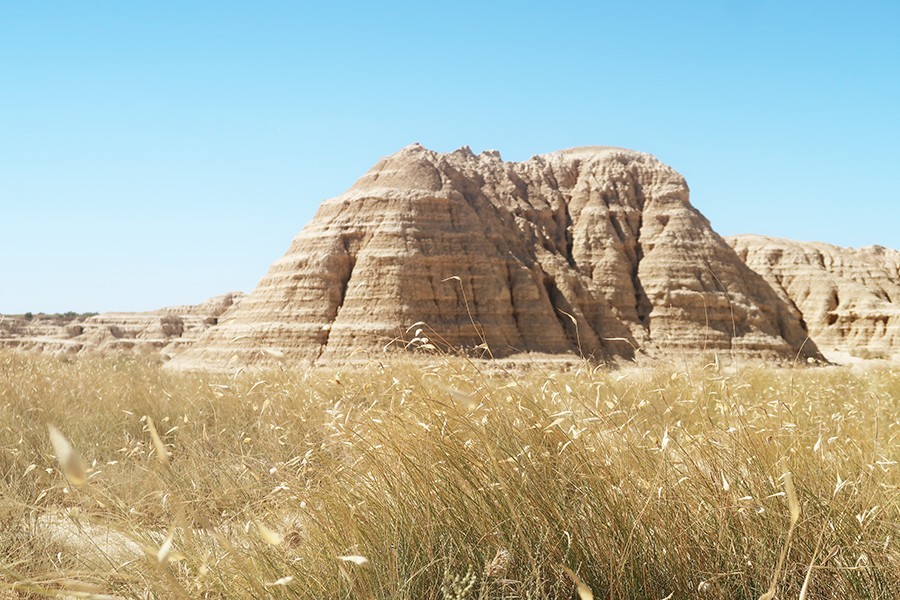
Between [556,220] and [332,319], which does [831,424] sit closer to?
[332,319]

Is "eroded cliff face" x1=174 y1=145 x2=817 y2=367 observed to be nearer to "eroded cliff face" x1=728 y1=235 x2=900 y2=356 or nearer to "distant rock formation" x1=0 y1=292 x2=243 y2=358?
"eroded cliff face" x1=728 y1=235 x2=900 y2=356

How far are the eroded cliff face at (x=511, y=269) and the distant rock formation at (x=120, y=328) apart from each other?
2336 cm

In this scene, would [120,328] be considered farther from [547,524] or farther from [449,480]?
[547,524]

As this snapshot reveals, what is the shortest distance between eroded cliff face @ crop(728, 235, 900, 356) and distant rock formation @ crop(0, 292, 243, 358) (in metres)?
50.3

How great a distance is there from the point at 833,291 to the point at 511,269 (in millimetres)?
39687

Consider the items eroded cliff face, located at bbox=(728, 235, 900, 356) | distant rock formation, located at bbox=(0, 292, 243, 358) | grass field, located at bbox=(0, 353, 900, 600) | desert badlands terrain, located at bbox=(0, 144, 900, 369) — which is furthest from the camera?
eroded cliff face, located at bbox=(728, 235, 900, 356)

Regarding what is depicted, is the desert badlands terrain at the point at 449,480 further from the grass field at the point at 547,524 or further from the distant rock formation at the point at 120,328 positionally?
the distant rock formation at the point at 120,328

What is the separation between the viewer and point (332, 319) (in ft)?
112

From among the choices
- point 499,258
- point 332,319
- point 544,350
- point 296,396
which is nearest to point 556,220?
point 499,258

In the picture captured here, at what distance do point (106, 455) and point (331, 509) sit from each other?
4.01m

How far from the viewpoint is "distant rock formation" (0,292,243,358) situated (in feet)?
184

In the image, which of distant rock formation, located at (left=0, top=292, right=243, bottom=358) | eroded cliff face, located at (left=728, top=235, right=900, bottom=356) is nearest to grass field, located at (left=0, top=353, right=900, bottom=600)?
distant rock formation, located at (left=0, top=292, right=243, bottom=358)

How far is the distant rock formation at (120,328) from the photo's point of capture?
184ft

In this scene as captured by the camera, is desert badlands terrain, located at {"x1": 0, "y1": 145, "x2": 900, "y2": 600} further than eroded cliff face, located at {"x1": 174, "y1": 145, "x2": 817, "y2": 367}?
No
